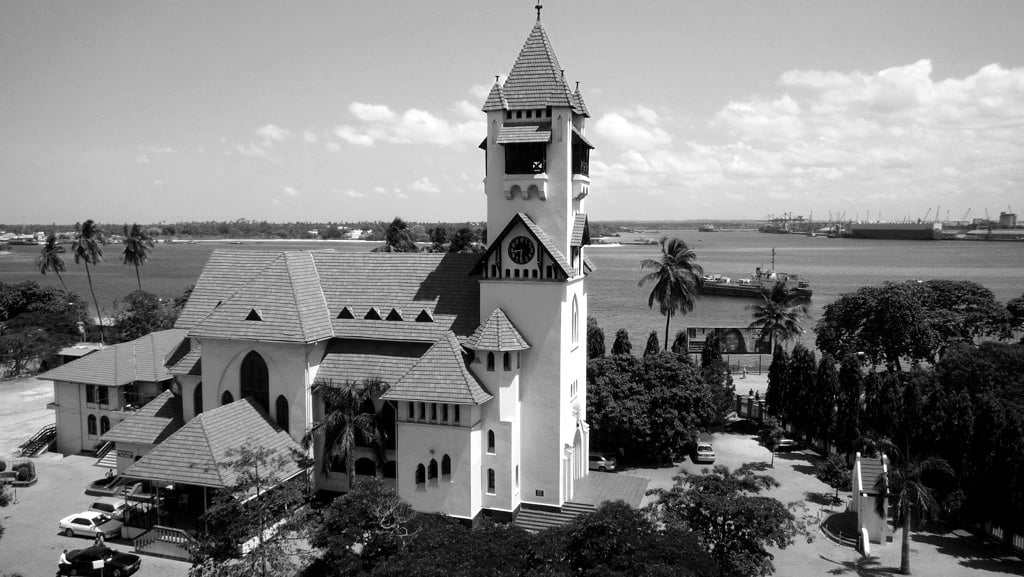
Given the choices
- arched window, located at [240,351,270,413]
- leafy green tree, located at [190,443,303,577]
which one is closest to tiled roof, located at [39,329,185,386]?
arched window, located at [240,351,270,413]

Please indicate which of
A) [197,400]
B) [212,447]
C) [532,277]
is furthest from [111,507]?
[532,277]

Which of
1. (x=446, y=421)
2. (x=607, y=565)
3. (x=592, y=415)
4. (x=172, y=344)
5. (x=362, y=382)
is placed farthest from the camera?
(x=172, y=344)

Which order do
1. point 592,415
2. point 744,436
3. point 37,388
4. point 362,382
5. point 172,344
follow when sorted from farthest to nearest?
point 37,388, point 744,436, point 172,344, point 592,415, point 362,382

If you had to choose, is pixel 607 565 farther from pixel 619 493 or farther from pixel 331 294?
pixel 331 294

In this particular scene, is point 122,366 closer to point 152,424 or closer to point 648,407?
point 152,424

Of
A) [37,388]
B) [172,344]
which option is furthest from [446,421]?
[37,388]

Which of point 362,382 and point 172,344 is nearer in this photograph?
point 362,382

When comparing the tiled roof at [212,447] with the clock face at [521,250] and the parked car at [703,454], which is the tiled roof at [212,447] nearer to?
the clock face at [521,250]
